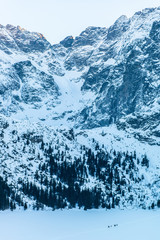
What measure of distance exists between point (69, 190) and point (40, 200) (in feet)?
66.3

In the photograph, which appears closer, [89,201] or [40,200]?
[40,200]

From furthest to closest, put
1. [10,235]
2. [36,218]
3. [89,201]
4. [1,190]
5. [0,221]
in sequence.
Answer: [89,201]
[1,190]
[36,218]
[0,221]
[10,235]

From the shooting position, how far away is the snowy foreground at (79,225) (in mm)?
129500

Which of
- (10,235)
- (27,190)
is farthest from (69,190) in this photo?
(10,235)

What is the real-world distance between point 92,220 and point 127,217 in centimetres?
2122

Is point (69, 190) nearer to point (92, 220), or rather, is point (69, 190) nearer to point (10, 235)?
point (92, 220)

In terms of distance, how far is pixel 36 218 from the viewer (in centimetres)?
16050

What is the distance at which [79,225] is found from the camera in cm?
15475

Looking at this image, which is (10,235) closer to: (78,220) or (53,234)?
(53,234)

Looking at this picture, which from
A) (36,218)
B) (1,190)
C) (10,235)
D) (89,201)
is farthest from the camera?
(89,201)

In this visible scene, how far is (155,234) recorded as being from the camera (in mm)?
129750

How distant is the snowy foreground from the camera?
129500 mm

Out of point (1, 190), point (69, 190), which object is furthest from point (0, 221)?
point (69, 190)

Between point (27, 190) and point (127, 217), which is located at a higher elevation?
point (27, 190)
